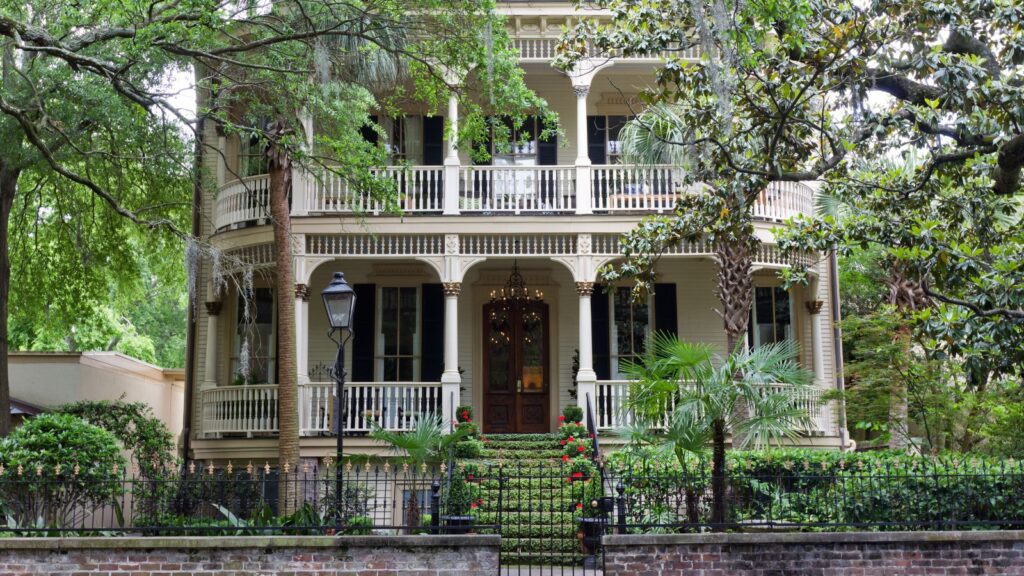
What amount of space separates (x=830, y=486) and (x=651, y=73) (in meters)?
10.2

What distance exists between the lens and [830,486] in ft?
37.8

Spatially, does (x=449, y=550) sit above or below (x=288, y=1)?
below

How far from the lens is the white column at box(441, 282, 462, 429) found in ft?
57.0

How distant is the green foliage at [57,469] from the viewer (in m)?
11.1

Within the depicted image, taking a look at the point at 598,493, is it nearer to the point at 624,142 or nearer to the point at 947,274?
the point at 947,274

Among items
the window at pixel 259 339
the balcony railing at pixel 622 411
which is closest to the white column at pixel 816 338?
the balcony railing at pixel 622 411

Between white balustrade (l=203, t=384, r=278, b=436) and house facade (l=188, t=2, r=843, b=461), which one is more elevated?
house facade (l=188, t=2, r=843, b=461)

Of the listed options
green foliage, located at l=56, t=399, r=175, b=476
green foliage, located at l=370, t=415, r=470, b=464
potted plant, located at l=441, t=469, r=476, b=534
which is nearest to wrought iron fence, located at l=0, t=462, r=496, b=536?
potted plant, located at l=441, t=469, r=476, b=534

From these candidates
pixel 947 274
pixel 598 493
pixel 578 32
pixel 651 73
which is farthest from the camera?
pixel 651 73

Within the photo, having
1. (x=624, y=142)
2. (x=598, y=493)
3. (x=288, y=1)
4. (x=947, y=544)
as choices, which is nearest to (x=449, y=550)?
(x=598, y=493)

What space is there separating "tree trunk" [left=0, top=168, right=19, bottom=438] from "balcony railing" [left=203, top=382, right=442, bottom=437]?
3.26 m

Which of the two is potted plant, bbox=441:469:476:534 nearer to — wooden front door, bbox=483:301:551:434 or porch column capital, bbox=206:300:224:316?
wooden front door, bbox=483:301:551:434

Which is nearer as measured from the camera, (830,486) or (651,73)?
(830,486)

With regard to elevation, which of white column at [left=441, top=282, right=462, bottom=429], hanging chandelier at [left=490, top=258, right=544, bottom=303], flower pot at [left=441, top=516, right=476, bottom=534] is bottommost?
flower pot at [left=441, top=516, right=476, bottom=534]
